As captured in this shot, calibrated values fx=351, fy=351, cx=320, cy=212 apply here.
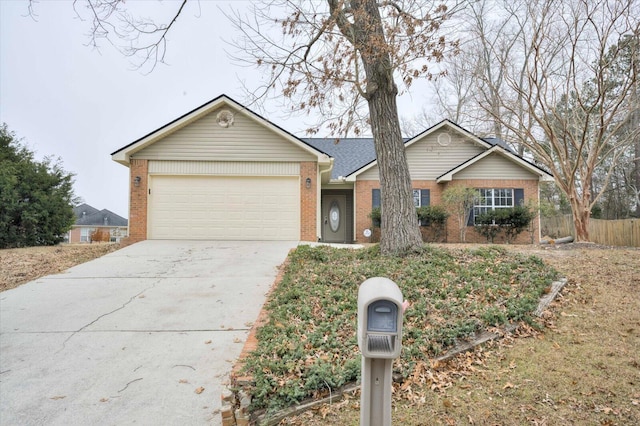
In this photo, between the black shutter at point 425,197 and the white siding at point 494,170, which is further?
the black shutter at point 425,197

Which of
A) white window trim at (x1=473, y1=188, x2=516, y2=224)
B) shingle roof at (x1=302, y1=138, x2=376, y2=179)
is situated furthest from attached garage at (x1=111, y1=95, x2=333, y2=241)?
white window trim at (x1=473, y1=188, x2=516, y2=224)

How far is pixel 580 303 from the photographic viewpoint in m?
4.37

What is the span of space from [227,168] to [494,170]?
10475 mm

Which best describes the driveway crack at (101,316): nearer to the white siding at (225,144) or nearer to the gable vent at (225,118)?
the white siding at (225,144)

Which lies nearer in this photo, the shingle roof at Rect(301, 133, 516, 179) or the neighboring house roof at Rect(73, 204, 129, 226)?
the shingle roof at Rect(301, 133, 516, 179)

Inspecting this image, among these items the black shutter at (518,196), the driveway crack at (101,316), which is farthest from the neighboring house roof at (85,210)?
the black shutter at (518,196)

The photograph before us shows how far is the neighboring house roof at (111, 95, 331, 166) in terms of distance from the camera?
1087 centimetres

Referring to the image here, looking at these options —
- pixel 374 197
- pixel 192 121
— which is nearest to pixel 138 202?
pixel 192 121

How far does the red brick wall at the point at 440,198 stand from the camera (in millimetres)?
14102

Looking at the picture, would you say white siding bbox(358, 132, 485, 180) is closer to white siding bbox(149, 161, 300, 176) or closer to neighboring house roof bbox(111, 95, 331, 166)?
neighboring house roof bbox(111, 95, 331, 166)

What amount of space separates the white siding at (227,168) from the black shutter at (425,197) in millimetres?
6158

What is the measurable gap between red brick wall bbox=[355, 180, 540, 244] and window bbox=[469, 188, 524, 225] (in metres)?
0.19

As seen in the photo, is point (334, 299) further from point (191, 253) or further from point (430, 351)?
point (191, 253)

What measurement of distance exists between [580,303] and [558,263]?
8.09 feet
